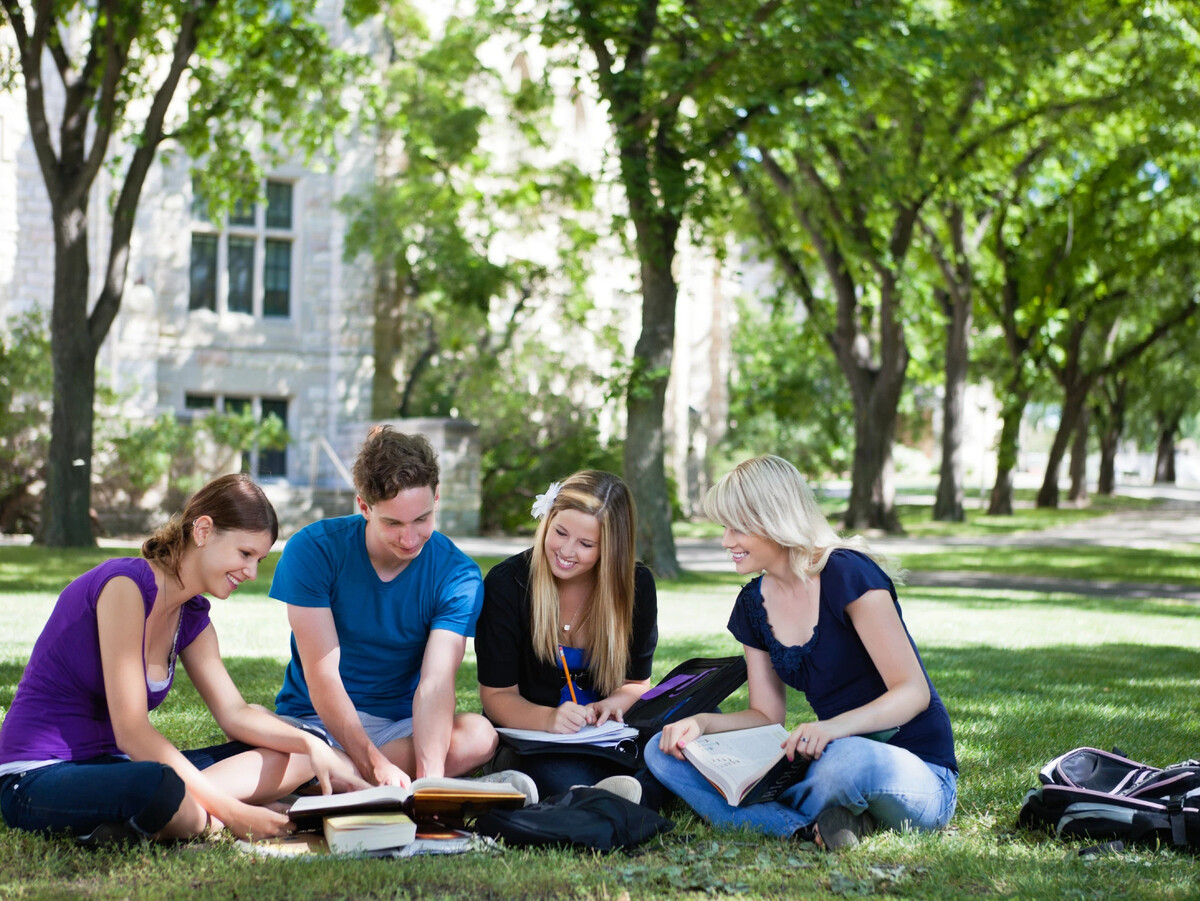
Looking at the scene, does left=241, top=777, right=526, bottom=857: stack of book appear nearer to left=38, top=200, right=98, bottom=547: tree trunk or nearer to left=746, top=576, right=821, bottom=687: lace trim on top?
left=746, top=576, right=821, bottom=687: lace trim on top

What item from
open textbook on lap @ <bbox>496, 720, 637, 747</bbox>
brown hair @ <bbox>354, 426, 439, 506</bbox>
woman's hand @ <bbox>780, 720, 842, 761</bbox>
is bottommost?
open textbook on lap @ <bbox>496, 720, 637, 747</bbox>

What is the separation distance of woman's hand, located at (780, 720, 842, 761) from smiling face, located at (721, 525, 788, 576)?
540mm

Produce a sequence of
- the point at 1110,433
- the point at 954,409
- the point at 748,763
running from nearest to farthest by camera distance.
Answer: the point at 748,763
the point at 954,409
the point at 1110,433

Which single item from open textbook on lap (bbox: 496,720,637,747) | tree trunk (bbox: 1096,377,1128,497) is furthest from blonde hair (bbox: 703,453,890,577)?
tree trunk (bbox: 1096,377,1128,497)

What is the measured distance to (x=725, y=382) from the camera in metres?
30.3

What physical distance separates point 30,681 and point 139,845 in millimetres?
606

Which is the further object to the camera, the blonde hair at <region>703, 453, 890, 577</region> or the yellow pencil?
the yellow pencil

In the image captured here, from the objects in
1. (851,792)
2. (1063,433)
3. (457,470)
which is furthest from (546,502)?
(1063,433)

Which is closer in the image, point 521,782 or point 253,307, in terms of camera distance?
point 521,782

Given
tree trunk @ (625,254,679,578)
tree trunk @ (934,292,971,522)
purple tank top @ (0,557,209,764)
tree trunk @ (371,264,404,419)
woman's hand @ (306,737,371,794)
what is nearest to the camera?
purple tank top @ (0,557,209,764)

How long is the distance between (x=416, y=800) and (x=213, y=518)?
41.2 inches

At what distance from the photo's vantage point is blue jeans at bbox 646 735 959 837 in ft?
12.5

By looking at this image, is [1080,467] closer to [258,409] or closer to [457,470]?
[457,470]

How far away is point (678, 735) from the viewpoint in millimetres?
4145
